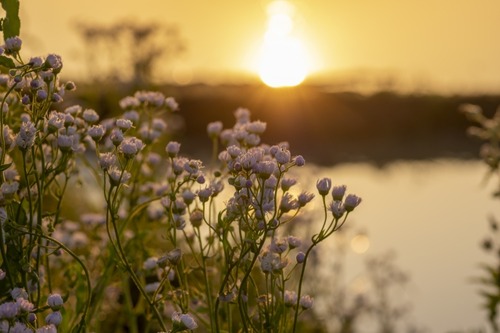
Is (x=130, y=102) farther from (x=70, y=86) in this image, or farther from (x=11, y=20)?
(x=11, y=20)

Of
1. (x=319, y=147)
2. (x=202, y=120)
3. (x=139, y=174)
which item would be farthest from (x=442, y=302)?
(x=202, y=120)

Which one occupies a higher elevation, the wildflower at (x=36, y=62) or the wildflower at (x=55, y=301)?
the wildflower at (x=36, y=62)

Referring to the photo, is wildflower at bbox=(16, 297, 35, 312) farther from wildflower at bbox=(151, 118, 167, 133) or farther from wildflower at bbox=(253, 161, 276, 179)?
wildflower at bbox=(151, 118, 167, 133)

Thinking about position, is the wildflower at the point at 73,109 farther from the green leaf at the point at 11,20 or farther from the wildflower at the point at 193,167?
the wildflower at the point at 193,167

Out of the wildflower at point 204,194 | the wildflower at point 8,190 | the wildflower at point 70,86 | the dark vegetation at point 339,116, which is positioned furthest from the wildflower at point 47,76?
the dark vegetation at point 339,116

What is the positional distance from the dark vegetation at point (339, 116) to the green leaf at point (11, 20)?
1701 centimetres

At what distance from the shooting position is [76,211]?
7469mm

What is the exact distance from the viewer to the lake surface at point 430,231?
269 inches

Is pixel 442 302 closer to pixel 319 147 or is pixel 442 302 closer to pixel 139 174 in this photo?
pixel 139 174

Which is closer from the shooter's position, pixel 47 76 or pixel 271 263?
pixel 271 263

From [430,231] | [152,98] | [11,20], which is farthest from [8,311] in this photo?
[430,231]

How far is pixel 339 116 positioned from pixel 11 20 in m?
22.3

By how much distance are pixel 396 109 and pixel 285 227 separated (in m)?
19.8

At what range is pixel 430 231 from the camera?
30.2 feet
